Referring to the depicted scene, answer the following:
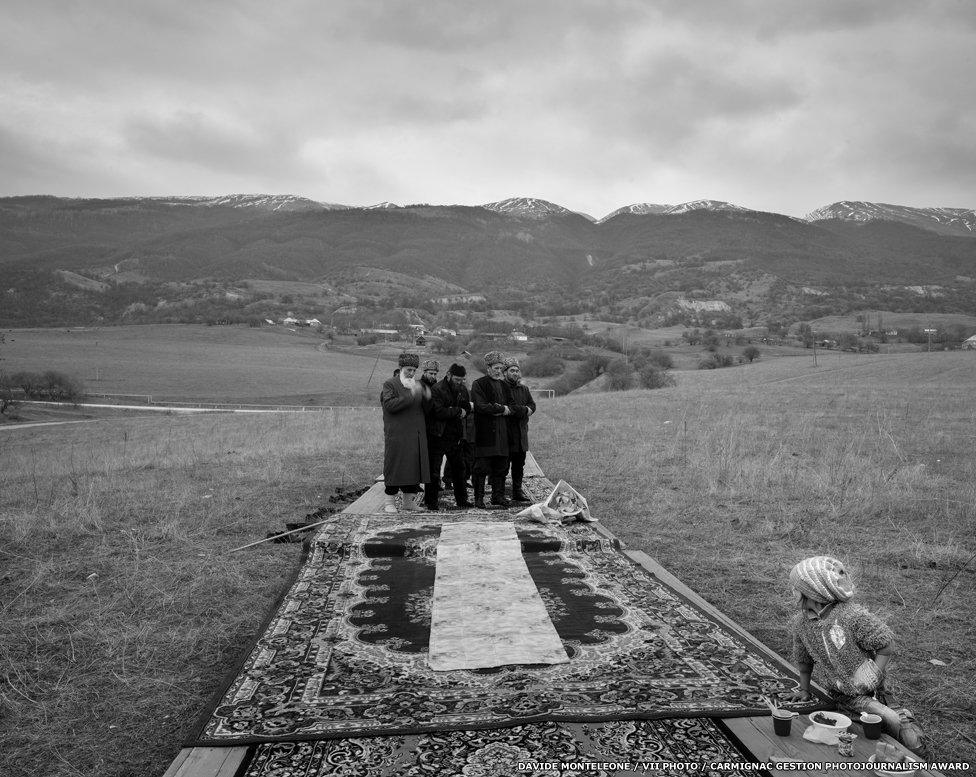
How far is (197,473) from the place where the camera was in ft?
41.3

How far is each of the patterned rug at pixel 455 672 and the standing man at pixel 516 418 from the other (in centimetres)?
322

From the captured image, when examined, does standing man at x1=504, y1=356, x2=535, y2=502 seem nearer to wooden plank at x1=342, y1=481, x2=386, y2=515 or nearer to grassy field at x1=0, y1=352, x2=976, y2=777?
grassy field at x1=0, y1=352, x2=976, y2=777

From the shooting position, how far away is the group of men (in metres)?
8.86

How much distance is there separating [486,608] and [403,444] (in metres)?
3.90

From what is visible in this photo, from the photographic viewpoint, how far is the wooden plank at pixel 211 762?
10.4 ft

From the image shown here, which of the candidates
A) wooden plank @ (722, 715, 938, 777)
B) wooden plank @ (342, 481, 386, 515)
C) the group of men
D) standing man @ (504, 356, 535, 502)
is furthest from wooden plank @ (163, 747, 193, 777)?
standing man @ (504, 356, 535, 502)

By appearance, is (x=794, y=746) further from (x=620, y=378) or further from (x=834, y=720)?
(x=620, y=378)

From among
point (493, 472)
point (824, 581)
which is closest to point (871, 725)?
point (824, 581)

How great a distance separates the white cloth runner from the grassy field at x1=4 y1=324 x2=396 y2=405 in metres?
44.7

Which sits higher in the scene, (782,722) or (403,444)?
(403,444)

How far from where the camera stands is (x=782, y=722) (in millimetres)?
3418

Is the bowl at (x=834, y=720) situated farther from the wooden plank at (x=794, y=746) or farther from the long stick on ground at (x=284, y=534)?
the long stick on ground at (x=284, y=534)

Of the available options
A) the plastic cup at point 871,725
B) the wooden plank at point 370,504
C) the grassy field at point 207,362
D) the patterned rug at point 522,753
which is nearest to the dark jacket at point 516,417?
the wooden plank at point 370,504

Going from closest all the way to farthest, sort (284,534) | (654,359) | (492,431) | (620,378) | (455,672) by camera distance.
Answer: (455,672) → (284,534) → (492,431) → (620,378) → (654,359)
